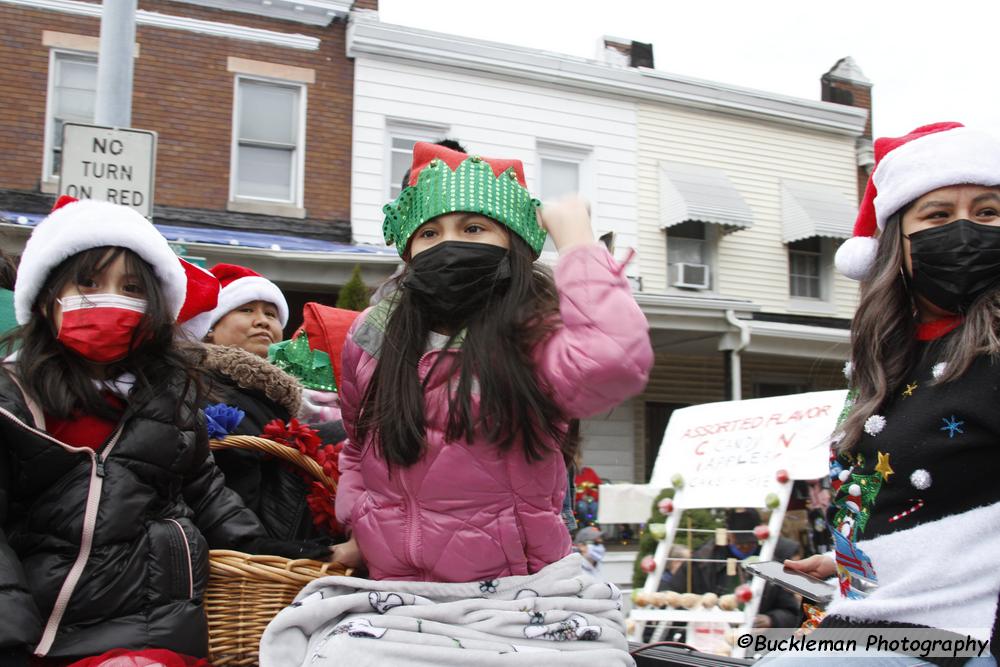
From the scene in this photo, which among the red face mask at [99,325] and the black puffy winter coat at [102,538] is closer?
the black puffy winter coat at [102,538]

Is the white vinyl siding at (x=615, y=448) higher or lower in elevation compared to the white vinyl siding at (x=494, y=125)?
lower

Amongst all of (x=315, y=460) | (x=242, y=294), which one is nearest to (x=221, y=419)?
(x=315, y=460)

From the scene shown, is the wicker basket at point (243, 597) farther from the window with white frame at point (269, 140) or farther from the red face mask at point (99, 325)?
the window with white frame at point (269, 140)

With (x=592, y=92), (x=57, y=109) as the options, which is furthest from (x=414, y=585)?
(x=592, y=92)

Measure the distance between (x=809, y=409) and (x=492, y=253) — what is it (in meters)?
4.43

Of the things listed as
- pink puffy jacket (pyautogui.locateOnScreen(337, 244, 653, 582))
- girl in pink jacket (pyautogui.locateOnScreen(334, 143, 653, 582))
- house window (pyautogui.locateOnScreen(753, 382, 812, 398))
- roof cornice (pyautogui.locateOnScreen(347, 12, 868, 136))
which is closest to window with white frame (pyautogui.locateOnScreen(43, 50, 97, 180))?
roof cornice (pyautogui.locateOnScreen(347, 12, 868, 136))

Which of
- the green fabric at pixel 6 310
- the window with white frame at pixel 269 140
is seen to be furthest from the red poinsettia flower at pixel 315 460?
the window with white frame at pixel 269 140

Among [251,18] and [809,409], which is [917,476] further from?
[251,18]

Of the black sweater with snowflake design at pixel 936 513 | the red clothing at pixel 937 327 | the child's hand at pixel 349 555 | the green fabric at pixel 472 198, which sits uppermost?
the green fabric at pixel 472 198

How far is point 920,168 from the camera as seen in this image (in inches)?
89.0

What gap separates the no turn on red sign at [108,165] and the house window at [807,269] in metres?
12.5

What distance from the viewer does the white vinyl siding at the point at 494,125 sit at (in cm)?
1183

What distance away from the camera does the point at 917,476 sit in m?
2.04

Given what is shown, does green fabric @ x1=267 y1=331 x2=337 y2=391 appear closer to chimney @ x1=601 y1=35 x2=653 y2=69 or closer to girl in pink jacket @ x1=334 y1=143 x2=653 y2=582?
girl in pink jacket @ x1=334 y1=143 x2=653 y2=582
